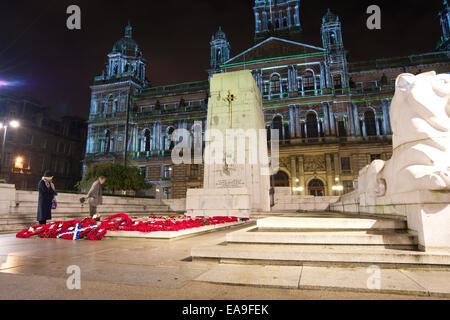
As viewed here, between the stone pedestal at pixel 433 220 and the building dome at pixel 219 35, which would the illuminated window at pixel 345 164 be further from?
the stone pedestal at pixel 433 220

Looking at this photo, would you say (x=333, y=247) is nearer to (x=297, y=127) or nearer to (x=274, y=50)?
(x=297, y=127)

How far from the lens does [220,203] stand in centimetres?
1287

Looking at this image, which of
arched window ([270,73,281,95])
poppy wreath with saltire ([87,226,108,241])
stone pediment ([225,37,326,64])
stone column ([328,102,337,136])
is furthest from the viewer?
arched window ([270,73,281,95])

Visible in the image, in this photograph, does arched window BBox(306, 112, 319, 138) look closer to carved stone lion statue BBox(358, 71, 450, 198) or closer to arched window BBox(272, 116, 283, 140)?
arched window BBox(272, 116, 283, 140)

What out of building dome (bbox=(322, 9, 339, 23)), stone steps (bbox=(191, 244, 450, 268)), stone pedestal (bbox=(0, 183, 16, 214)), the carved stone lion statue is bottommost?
stone steps (bbox=(191, 244, 450, 268))

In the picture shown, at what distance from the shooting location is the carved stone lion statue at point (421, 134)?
373cm

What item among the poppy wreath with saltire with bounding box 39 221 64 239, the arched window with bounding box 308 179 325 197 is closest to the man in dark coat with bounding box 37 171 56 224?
the poppy wreath with saltire with bounding box 39 221 64 239

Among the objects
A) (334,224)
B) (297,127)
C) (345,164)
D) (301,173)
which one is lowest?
(334,224)

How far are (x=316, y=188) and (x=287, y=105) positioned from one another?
11.2 metres

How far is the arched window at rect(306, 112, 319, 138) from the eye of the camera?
110 ft

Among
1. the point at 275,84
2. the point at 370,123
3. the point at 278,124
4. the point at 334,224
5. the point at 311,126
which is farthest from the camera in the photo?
the point at 275,84

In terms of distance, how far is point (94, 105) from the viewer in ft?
141

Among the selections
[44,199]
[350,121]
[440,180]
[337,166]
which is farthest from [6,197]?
[350,121]
